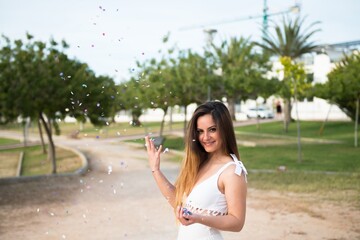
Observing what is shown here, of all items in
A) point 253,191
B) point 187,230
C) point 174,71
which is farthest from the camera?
point 174,71

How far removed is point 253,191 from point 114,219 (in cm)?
331

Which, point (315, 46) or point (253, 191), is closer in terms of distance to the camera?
point (253, 191)

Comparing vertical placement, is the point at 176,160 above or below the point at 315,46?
below

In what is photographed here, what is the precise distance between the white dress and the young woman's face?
0.14m

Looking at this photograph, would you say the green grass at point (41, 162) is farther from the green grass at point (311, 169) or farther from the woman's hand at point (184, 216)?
the woman's hand at point (184, 216)

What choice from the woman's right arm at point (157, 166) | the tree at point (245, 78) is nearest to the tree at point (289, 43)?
the tree at point (245, 78)

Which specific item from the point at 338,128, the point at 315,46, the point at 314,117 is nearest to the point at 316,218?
the point at 338,128

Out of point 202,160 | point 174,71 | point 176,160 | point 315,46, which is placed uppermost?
point 315,46

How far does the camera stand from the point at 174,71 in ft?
75.3

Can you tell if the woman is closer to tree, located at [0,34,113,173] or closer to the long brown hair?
the long brown hair

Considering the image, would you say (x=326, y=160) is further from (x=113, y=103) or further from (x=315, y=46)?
(x=315, y=46)

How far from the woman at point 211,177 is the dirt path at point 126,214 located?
4120 mm

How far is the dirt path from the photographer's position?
688cm

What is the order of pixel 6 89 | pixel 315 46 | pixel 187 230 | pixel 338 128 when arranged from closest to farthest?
pixel 187 230
pixel 6 89
pixel 338 128
pixel 315 46
